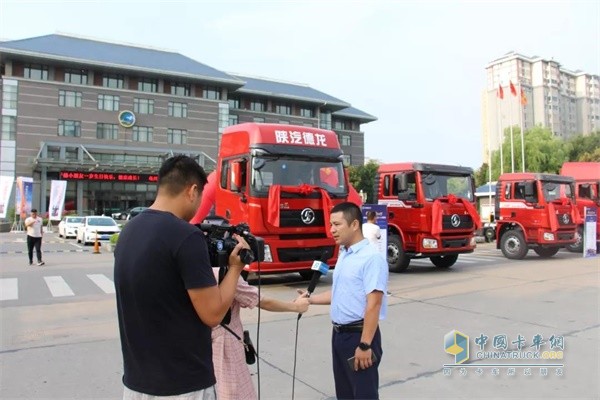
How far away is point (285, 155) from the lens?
920cm

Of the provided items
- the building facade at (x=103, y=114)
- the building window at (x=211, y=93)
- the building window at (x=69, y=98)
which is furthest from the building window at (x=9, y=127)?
the building window at (x=211, y=93)

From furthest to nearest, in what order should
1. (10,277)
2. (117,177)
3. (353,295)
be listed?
(117,177), (10,277), (353,295)

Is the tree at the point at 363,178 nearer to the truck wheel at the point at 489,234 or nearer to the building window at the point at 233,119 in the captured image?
the building window at the point at 233,119

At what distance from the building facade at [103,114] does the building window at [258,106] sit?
65.8 inches

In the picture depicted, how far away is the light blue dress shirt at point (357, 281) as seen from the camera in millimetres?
2770

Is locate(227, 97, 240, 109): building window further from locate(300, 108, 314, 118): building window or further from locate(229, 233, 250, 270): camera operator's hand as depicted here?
locate(229, 233, 250, 270): camera operator's hand

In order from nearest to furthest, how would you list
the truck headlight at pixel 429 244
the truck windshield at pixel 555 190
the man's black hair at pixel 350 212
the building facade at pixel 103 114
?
1. the man's black hair at pixel 350 212
2. the truck headlight at pixel 429 244
3. the truck windshield at pixel 555 190
4. the building facade at pixel 103 114

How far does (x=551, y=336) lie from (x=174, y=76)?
49288 millimetres

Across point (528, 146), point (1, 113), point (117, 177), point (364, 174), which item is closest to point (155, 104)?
point (117, 177)

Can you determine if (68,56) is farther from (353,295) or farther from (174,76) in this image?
(353,295)

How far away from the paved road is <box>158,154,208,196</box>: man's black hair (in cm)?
255

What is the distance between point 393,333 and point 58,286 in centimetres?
745

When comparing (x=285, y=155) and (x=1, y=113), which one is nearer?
(x=285, y=155)

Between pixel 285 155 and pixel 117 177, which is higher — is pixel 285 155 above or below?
below
